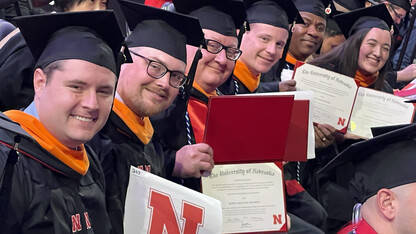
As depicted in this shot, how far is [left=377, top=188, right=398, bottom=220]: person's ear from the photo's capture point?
296 centimetres

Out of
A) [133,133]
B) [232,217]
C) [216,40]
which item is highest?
[216,40]

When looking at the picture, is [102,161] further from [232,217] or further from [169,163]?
[232,217]

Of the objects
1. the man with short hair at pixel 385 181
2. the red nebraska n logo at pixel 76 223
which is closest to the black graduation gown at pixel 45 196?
the red nebraska n logo at pixel 76 223

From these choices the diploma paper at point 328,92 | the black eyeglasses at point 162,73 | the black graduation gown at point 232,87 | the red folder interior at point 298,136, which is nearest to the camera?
the black eyeglasses at point 162,73

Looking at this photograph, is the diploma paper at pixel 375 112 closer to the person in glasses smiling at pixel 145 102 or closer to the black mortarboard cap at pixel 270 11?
the black mortarboard cap at pixel 270 11

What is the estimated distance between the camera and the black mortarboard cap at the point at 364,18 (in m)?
5.65

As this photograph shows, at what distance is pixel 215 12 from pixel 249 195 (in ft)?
3.38

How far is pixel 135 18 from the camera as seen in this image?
11.2ft

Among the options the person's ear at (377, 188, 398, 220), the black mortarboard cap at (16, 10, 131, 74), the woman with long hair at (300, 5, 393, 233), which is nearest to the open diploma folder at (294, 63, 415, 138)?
the woman with long hair at (300, 5, 393, 233)

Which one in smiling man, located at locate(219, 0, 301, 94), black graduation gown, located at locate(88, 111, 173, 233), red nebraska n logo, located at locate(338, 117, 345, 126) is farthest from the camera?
red nebraska n logo, located at locate(338, 117, 345, 126)

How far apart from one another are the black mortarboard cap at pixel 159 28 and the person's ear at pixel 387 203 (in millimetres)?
1023

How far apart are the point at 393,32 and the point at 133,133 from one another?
130 inches

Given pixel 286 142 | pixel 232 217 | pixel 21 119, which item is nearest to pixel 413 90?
pixel 286 142

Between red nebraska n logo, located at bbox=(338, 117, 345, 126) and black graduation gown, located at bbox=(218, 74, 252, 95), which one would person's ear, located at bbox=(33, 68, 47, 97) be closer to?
black graduation gown, located at bbox=(218, 74, 252, 95)
